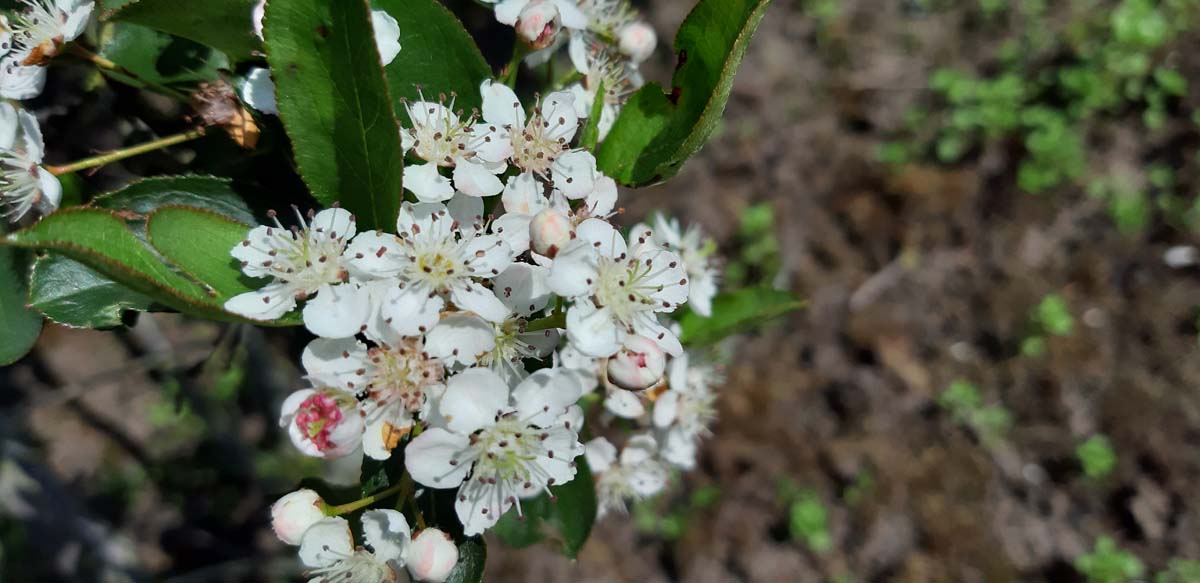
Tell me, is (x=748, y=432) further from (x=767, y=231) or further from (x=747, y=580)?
(x=767, y=231)

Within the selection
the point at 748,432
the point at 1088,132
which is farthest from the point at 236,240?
the point at 1088,132

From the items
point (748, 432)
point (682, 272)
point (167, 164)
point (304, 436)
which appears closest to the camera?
point (304, 436)

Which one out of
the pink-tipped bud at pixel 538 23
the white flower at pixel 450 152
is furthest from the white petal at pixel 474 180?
the pink-tipped bud at pixel 538 23

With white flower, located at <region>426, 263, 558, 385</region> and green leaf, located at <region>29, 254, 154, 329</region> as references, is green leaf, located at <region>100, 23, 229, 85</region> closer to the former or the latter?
green leaf, located at <region>29, 254, 154, 329</region>

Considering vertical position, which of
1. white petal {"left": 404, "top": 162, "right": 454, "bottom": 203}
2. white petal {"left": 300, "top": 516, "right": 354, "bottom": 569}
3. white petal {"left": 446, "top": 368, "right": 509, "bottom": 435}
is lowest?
white petal {"left": 300, "top": 516, "right": 354, "bottom": 569}

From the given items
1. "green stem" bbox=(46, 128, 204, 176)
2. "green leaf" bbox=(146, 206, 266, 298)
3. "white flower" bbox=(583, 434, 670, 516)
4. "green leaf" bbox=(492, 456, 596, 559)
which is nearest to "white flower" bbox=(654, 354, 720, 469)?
"white flower" bbox=(583, 434, 670, 516)

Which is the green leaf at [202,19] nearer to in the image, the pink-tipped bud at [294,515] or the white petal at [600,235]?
the white petal at [600,235]
